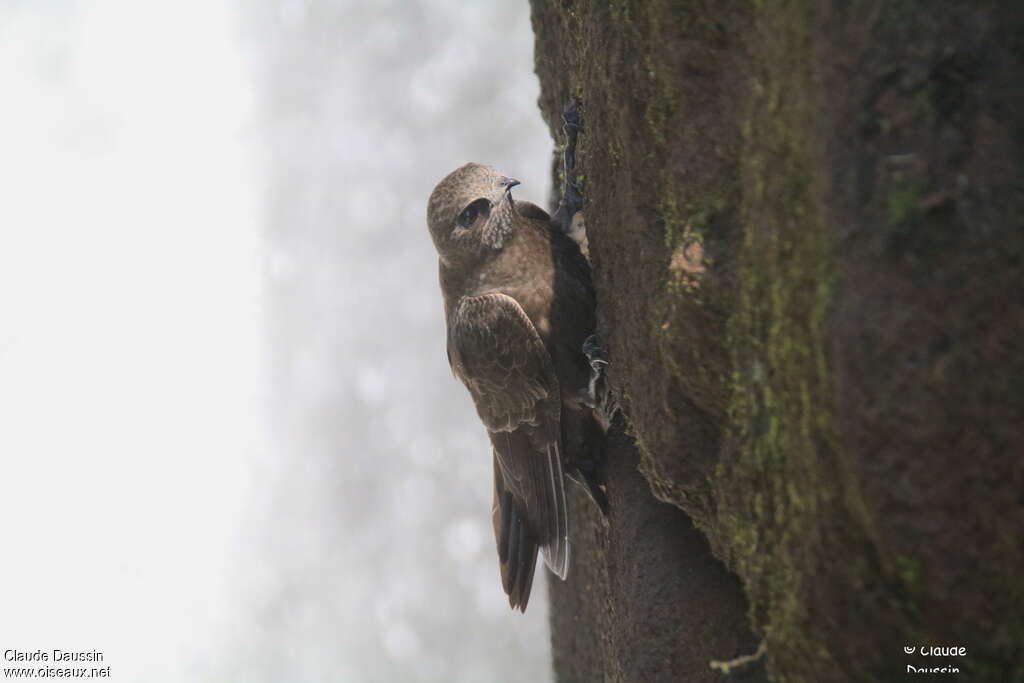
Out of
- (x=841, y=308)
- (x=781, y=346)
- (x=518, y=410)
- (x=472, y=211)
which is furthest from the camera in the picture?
(x=472, y=211)

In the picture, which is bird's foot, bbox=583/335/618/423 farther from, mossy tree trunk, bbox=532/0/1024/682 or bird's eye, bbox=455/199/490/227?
bird's eye, bbox=455/199/490/227

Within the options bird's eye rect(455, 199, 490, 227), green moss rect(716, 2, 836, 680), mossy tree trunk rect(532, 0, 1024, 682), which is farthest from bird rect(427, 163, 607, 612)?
green moss rect(716, 2, 836, 680)

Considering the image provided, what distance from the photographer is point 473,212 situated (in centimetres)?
379

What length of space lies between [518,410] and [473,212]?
83cm

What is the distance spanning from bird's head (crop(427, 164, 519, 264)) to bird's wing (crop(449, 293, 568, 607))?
24 centimetres

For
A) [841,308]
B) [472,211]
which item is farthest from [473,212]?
[841,308]

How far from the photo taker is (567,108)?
142 inches

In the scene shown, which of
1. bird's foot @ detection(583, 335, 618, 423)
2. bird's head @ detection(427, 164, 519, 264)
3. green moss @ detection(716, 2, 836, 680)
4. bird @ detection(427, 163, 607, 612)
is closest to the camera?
green moss @ detection(716, 2, 836, 680)

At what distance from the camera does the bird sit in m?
3.53

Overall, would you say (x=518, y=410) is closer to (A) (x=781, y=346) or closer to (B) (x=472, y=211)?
(B) (x=472, y=211)

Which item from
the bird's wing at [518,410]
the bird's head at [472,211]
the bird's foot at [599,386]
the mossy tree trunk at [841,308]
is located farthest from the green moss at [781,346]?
the bird's head at [472,211]

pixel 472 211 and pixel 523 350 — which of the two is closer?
pixel 523 350

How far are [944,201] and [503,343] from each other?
2.04 meters

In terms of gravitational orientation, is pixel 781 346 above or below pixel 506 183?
below
